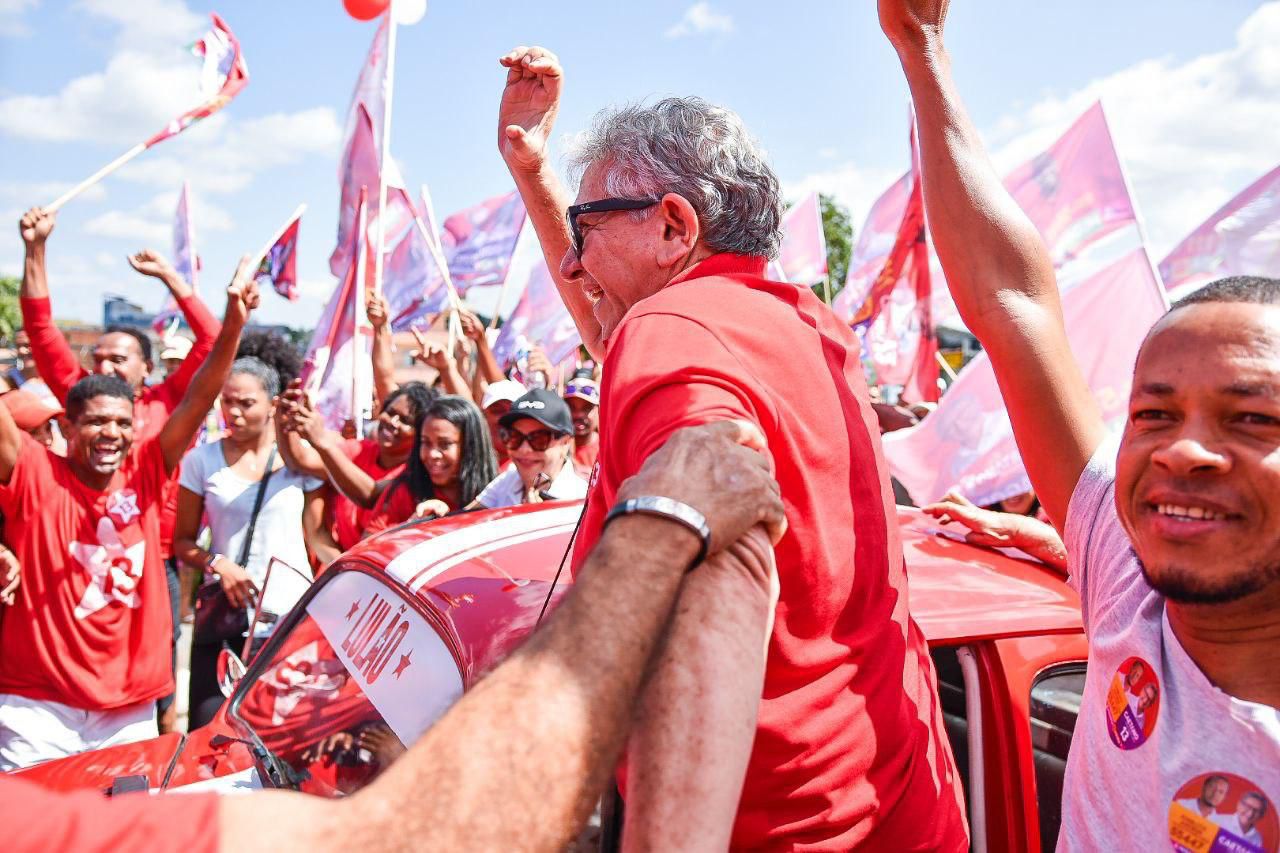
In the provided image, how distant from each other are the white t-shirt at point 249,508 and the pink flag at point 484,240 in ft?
16.0

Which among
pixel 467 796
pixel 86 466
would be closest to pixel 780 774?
pixel 467 796

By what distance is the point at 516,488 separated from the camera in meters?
4.11

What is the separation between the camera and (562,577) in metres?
1.86

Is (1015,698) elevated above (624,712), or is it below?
below

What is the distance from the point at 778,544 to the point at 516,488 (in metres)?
3.02

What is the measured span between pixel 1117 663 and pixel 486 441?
341cm

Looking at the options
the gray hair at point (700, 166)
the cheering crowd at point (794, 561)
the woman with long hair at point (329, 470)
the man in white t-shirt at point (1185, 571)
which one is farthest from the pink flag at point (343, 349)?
the man in white t-shirt at point (1185, 571)

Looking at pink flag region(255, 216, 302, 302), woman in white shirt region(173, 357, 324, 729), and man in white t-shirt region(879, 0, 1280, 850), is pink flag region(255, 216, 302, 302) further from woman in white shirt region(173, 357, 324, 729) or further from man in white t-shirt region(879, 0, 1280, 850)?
man in white t-shirt region(879, 0, 1280, 850)

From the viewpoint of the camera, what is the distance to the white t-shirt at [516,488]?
13.0 ft

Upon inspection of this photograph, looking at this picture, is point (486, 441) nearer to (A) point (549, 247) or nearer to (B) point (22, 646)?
(B) point (22, 646)

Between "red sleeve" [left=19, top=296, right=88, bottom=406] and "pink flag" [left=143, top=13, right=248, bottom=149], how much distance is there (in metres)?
2.61

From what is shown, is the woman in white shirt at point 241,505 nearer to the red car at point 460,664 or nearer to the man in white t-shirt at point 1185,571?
the red car at point 460,664

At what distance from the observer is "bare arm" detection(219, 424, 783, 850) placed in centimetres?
75

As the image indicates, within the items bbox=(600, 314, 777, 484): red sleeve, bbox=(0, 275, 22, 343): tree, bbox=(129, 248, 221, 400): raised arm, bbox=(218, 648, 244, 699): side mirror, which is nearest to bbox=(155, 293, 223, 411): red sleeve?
bbox=(129, 248, 221, 400): raised arm
